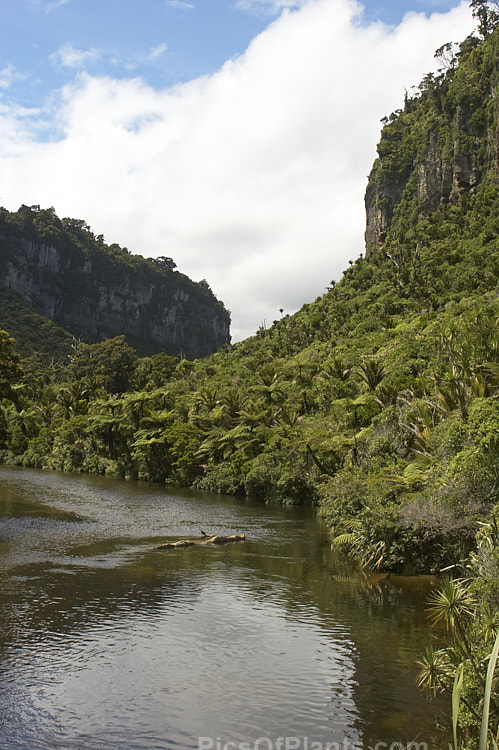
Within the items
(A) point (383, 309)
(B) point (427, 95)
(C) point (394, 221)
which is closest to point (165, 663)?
(A) point (383, 309)

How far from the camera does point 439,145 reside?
323 feet

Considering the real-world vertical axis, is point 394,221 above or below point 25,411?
above

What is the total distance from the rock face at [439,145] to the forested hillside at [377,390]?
0.32 meters

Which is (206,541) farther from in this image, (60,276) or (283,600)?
(60,276)

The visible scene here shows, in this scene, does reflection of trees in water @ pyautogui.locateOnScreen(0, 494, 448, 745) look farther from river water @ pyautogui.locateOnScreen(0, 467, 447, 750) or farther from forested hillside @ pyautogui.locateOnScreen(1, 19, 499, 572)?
forested hillside @ pyautogui.locateOnScreen(1, 19, 499, 572)

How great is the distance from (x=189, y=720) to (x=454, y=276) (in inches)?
2337

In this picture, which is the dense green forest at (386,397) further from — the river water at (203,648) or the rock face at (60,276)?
the rock face at (60,276)

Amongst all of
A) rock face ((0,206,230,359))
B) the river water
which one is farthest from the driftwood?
rock face ((0,206,230,359))

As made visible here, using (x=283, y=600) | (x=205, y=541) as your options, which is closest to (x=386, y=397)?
(x=205, y=541)

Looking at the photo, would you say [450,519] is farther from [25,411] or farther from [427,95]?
[427,95]

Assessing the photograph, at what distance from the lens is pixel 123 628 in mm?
13969

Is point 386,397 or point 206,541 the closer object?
point 206,541

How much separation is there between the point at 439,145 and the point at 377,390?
251ft

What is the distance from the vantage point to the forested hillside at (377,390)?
65.0 feet
